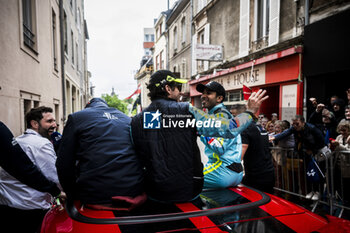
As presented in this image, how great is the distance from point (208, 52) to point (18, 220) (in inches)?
477

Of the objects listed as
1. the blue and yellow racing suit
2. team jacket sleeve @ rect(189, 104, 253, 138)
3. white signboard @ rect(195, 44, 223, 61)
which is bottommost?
the blue and yellow racing suit

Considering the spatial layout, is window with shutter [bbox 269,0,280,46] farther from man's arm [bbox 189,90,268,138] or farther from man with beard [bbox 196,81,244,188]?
man's arm [bbox 189,90,268,138]

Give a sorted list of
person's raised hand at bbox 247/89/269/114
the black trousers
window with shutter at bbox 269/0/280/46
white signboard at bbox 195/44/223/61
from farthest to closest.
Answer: white signboard at bbox 195/44/223/61 → window with shutter at bbox 269/0/280/46 → the black trousers → person's raised hand at bbox 247/89/269/114

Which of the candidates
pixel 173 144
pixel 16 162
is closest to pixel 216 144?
pixel 173 144

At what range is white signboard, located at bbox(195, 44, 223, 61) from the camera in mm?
12695

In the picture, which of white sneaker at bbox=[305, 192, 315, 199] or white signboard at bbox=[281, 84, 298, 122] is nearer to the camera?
white sneaker at bbox=[305, 192, 315, 199]

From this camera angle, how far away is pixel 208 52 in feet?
43.0

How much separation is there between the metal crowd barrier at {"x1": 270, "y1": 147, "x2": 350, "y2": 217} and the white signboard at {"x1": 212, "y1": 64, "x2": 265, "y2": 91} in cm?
589

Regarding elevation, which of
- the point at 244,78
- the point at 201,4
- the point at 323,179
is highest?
the point at 201,4

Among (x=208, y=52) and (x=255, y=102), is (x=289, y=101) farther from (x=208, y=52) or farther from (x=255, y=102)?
(x=255, y=102)

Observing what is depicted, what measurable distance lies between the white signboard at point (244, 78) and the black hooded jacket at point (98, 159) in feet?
31.5

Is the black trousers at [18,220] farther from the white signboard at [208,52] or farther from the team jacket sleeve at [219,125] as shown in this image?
the white signboard at [208,52]

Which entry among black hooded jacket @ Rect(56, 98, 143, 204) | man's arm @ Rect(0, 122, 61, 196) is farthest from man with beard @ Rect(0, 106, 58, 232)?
black hooded jacket @ Rect(56, 98, 143, 204)

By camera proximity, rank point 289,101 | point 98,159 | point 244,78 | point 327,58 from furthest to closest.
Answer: point 244,78, point 289,101, point 327,58, point 98,159
